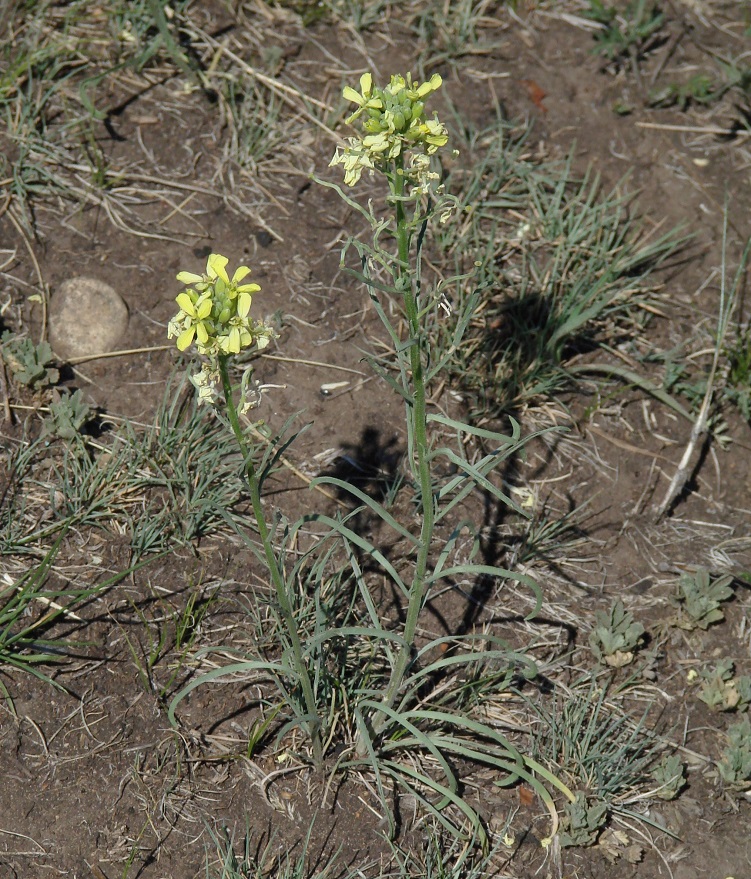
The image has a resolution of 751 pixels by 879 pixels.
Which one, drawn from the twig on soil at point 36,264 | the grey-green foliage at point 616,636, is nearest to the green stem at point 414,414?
the grey-green foliage at point 616,636

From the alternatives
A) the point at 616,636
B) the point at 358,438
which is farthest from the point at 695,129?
the point at 616,636

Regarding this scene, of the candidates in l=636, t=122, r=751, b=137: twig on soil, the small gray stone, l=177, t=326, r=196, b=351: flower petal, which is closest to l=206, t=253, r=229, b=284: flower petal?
l=177, t=326, r=196, b=351: flower petal

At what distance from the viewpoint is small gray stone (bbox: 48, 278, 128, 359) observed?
3092mm

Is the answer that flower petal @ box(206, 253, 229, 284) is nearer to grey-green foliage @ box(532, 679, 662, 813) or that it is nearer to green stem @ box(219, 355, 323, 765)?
green stem @ box(219, 355, 323, 765)

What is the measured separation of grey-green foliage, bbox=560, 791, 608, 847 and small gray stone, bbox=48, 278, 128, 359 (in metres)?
2.03

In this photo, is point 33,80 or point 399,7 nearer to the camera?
point 33,80

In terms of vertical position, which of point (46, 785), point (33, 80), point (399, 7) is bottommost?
point (46, 785)

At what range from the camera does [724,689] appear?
2648 millimetres

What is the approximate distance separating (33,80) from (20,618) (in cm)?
214

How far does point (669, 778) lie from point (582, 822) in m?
0.28

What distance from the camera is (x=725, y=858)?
2432mm

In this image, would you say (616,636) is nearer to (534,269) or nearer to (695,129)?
(534,269)

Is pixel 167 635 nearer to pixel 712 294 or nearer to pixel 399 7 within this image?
pixel 712 294

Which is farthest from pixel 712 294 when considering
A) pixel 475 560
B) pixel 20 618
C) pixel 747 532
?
pixel 20 618
